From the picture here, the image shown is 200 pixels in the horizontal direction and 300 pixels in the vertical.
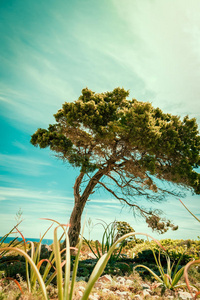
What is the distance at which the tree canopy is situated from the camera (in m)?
7.15

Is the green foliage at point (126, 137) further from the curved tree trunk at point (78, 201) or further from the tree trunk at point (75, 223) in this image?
the tree trunk at point (75, 223)

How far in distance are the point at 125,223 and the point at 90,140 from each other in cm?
506

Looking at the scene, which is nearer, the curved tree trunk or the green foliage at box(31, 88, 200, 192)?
the green foliage at box(31, 88, 200, 192)

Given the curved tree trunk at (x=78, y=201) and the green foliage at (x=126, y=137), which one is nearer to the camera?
the green foliage at (x=126, y=137)

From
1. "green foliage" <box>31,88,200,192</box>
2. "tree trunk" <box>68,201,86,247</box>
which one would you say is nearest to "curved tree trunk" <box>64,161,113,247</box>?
"tree trunk" <box>68,201,86,247</box>

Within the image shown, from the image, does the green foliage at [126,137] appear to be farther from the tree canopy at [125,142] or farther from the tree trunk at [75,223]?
the tree trunk at [75,223]

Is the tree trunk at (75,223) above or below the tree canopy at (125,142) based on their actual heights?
below

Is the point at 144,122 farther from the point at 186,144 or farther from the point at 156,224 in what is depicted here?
the point at 156,224

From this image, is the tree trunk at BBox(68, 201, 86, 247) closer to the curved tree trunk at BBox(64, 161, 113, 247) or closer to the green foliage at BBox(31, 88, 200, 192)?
the curved tree trunk at BBox(64, 161, 113, 247)

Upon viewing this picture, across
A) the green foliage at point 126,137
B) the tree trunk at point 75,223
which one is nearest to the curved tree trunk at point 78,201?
the tree trunk at point 75,223

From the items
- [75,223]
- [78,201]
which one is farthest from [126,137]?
[75,223]

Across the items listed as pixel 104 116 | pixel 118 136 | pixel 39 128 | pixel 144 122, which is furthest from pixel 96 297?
pixel 39 128

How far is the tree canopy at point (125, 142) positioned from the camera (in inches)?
282

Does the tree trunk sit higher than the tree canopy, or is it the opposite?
the tree canopy
